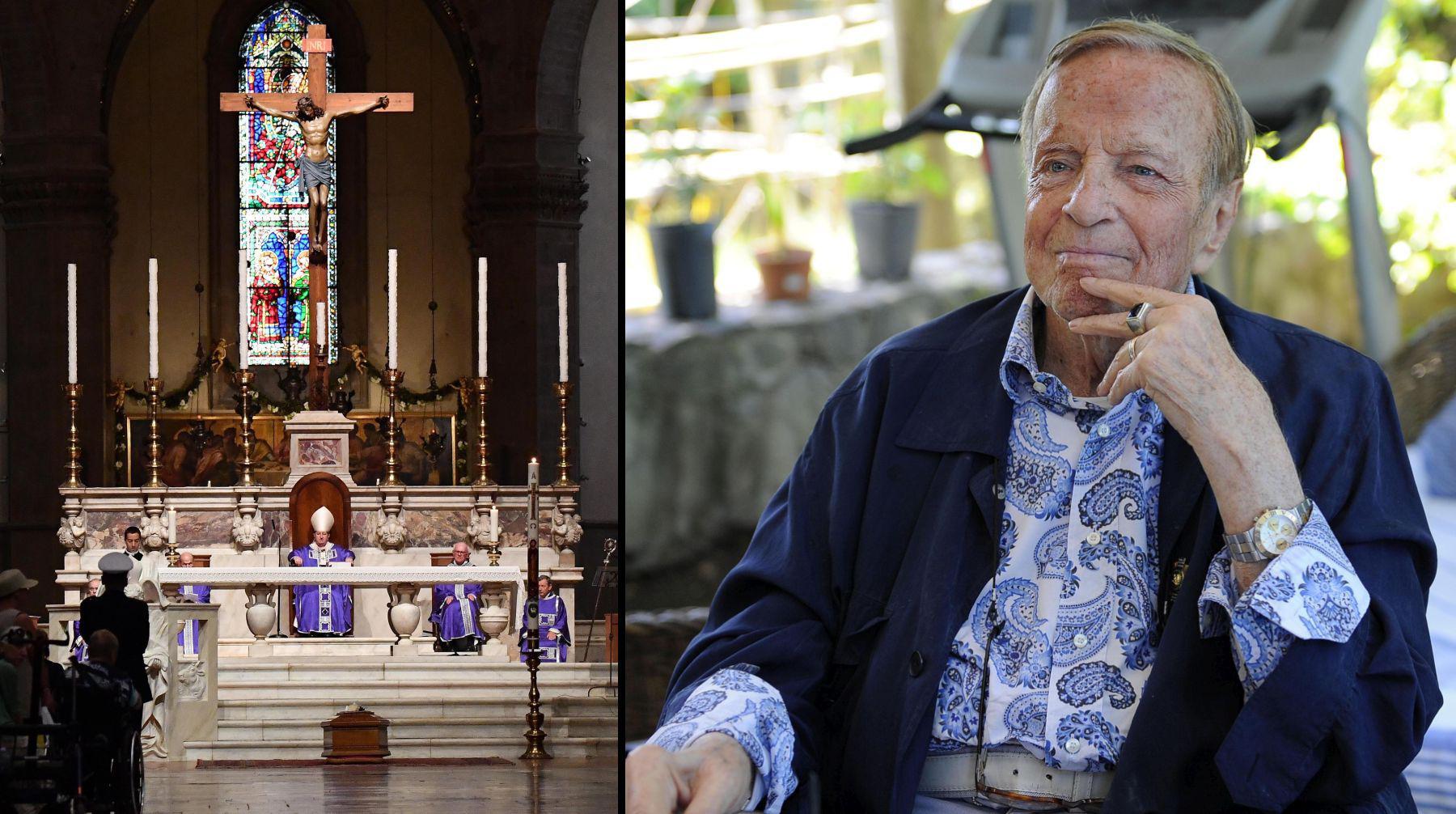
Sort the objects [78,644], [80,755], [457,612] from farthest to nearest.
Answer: [457,612]
[78,644]
[80,755]

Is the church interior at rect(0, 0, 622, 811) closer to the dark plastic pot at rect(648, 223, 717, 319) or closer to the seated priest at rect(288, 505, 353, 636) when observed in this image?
the seated priest at rect(288, 505, 353, 636)

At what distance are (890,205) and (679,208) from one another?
69 cm

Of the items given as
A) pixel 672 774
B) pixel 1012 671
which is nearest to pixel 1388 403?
pixel 1012 671

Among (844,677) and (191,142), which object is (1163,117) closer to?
(844,677)

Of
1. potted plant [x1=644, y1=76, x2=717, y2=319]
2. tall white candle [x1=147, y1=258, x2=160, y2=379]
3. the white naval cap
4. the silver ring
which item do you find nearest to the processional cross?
the white naval cap

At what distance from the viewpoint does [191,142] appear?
3820mm

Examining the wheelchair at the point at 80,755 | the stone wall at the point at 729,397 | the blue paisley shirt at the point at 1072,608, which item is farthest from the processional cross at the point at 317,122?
the blue paisley shirt at the point at 1072,608

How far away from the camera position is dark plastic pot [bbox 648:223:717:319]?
4.95 m

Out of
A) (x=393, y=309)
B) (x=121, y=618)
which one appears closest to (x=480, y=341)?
(x=393, y=309)

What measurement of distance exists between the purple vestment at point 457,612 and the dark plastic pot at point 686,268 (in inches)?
57.1

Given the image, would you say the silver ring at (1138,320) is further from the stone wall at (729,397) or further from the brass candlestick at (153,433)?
the stone wall at (729,397)

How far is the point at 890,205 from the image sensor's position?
16.4ft

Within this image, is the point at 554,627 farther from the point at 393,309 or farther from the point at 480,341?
the point at 393,309

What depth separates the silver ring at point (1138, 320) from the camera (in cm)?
197
